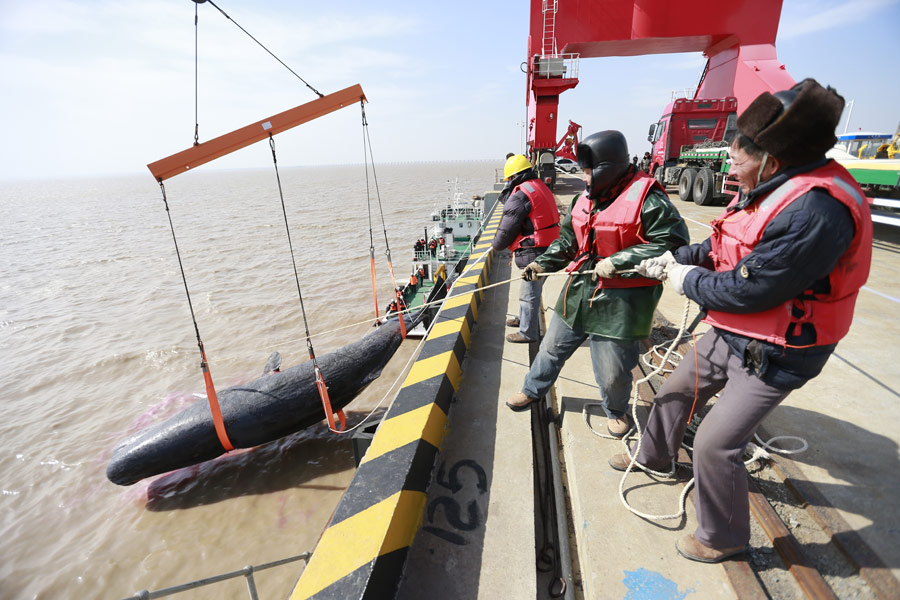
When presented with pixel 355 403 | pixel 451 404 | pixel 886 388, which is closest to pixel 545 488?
pixel 451 404

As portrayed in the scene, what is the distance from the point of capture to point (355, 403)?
7.07 metres

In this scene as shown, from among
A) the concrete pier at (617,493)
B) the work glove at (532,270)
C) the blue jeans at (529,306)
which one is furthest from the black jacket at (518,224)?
the concrete pier at (617,493)

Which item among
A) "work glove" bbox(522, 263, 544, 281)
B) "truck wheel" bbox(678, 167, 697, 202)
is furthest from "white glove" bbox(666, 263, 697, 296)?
"truck wheel" bbox(678, 167, 697, 202)

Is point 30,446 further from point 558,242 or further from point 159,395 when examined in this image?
point 558,242

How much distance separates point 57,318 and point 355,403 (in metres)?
11.8

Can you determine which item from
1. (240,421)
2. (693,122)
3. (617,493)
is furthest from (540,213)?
(693,122)

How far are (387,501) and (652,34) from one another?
14.7 meters

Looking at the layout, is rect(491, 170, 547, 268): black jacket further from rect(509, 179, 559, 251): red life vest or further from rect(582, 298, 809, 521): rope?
rect(582, 298, 809, 521): rope

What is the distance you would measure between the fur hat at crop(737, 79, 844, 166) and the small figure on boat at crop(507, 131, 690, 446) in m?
0.82

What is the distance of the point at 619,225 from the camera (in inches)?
93.8

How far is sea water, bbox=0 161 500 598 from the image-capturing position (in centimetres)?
459

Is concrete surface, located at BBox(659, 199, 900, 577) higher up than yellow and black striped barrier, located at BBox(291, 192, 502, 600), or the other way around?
yellow and black striped barrier, located at BBox(291, 192, 502, 600)

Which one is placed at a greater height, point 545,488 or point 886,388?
point 886,388

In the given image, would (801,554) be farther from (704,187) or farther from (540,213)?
(704,187)
